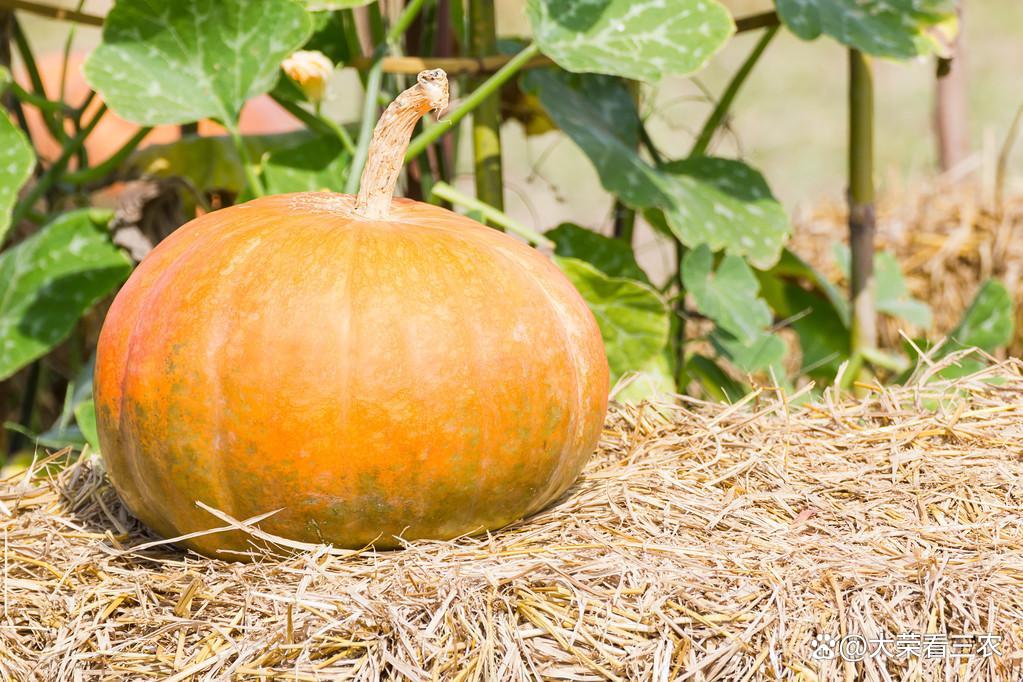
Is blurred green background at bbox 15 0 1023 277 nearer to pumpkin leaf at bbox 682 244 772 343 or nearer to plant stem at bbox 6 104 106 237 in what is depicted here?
pumpkin leaf at bbox 682 244 772 343

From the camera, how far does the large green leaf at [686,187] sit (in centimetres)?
186

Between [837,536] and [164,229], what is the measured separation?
1638 millimetres

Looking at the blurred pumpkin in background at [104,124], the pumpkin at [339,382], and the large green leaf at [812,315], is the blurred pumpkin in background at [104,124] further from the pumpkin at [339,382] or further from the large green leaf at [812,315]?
the pumpkin at [339,382]

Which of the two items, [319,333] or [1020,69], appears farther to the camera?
[1020,69]

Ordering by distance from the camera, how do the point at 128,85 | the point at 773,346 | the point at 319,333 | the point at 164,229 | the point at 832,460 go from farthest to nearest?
the point at 164,229 → the point at 773,346 → the point at 128,85 → the point at 832,460 → the point at 319,333

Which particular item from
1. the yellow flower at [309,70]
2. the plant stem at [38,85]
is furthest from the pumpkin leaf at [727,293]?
the plant stem at [38,85]

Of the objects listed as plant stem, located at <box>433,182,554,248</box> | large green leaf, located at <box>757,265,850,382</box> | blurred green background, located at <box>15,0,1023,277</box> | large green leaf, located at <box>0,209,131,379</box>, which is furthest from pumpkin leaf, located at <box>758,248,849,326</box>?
blurred green background, located at <box>15,0,1023,277</box>

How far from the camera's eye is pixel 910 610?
1.05 meters

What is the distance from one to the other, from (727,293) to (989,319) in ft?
1.86

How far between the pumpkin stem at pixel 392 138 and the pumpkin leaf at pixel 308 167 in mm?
575

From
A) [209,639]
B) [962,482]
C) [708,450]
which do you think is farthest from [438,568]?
[962,482]

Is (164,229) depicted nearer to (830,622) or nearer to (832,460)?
(832,460)

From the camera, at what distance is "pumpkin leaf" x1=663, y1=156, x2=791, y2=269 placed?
189cm

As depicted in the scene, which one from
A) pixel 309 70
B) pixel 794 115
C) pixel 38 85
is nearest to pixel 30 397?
pixel 38 85
